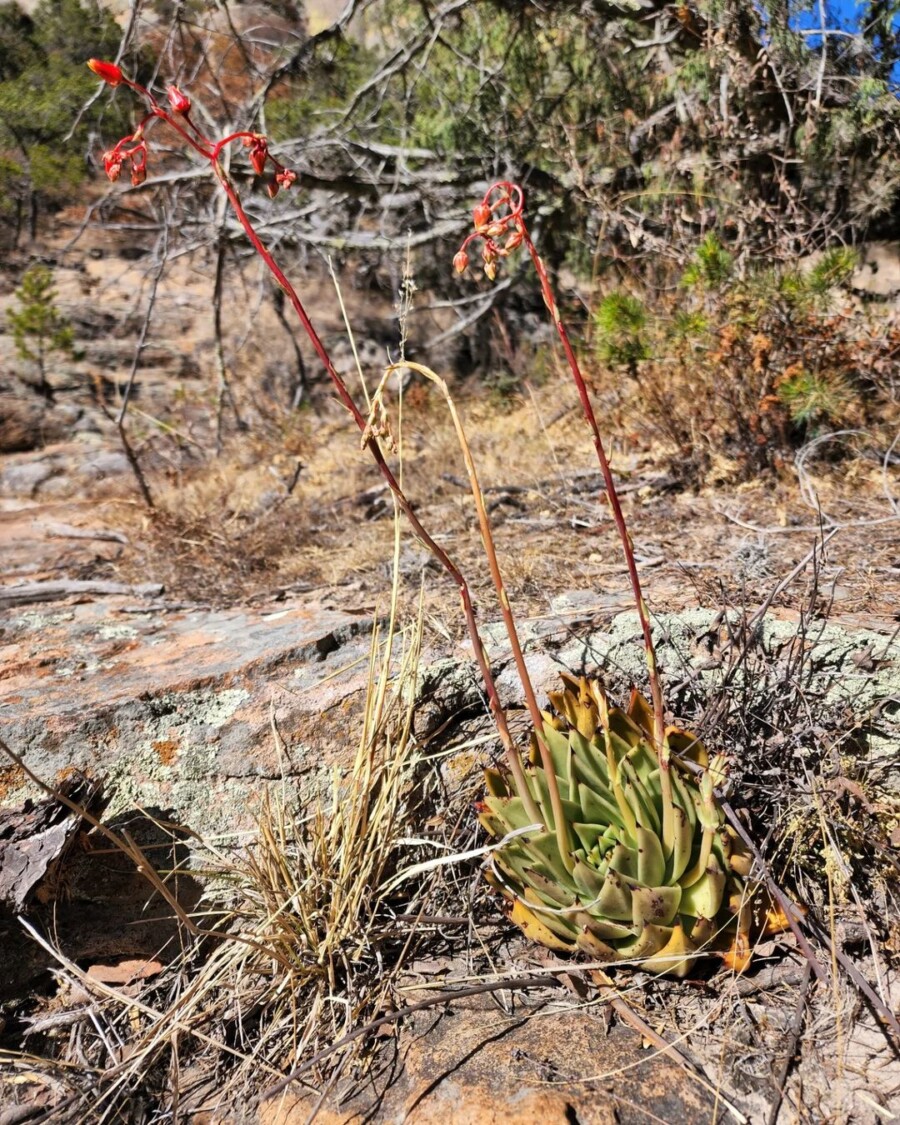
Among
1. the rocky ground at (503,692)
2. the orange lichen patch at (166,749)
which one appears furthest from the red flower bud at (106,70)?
the orange lichen patch at (166,749)

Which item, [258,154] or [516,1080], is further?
[516,1080]

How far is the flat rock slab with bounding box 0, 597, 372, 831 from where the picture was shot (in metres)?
2.12

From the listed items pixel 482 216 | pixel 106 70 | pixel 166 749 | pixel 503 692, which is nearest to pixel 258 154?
pixel 106 70

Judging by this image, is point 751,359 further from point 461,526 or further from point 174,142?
point 174,142

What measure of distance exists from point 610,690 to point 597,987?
707 millimetres

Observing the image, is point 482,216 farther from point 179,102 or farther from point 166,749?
point 166,749

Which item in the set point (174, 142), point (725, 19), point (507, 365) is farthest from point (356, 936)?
point (174, 142)

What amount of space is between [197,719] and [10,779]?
466 mm

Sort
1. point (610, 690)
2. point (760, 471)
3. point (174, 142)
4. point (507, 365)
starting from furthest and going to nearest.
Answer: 1. point (174, 142)
2. point (507, 365)
3. point (760, 471)
4. point (610, 690)

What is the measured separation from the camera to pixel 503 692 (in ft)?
7.07

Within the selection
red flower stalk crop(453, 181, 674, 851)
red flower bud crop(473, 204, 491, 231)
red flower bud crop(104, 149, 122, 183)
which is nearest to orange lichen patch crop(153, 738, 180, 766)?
red flower stalk crop(453, 181, 674, 851)

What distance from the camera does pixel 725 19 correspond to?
432 cm

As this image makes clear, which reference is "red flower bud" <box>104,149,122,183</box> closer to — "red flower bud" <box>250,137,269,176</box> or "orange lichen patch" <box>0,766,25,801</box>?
"red flower bud" <box>250,137,269,176</box>

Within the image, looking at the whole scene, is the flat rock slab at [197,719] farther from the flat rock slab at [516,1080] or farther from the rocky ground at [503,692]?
the flat rock slab at [516,1080]
